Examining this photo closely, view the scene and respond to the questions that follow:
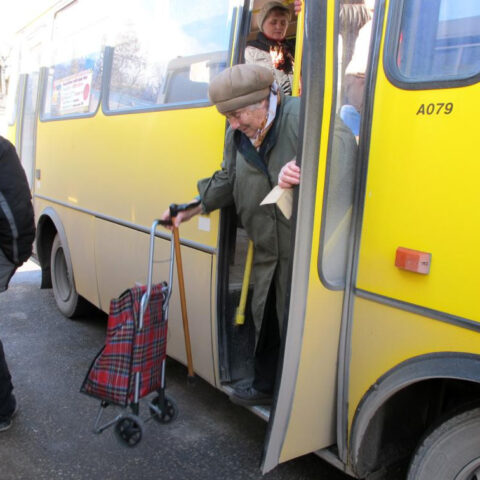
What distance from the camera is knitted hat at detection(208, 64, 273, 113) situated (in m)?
2.35

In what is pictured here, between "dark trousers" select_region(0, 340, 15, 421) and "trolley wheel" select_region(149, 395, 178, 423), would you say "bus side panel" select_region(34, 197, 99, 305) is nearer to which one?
"dark trousers" select_region(0, 340, 15, 421)

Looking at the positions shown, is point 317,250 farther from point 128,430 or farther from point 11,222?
point 11,222

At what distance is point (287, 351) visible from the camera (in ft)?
7.12

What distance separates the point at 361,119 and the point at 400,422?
1.32 m

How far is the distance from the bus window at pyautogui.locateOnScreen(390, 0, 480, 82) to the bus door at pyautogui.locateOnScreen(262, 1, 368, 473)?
256 mm

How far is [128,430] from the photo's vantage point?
2.72 metres

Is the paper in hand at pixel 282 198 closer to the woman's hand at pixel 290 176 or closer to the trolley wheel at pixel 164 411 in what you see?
the woman's hand at pixel 290 176

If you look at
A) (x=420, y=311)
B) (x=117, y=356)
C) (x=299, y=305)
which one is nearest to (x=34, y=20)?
(x=117, y=356)

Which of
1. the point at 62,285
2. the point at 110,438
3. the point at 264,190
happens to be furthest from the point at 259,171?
the point at 62,285

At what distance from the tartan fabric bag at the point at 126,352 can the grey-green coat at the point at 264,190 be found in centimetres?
54

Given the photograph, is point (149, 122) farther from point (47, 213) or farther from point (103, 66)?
point (47, 213)

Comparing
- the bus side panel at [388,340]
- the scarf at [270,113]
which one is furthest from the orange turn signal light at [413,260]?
the scarf at [270,113]

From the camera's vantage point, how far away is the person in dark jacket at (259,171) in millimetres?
2385

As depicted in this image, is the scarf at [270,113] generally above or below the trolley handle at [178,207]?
above
